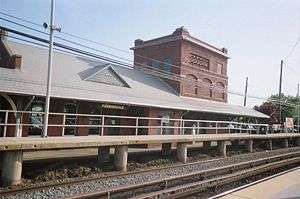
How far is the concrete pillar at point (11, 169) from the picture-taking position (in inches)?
435

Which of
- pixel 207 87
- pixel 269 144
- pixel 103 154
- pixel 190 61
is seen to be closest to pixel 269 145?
pixel 269 144

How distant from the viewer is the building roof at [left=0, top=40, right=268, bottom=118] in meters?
19.1

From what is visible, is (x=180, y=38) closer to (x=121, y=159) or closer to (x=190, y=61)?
(x=190, y=61)

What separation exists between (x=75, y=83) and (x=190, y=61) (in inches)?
663

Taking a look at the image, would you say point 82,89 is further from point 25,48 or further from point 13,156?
point 13,156

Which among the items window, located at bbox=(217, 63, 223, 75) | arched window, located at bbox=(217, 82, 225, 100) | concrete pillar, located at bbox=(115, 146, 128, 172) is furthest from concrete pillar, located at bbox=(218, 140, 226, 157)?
window, located at bbox=(217, 63, 223, 75)

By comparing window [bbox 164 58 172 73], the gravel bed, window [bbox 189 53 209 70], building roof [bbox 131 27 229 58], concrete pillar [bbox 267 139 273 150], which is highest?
building roof [bbox 131 27 229 58]

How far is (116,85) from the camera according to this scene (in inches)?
1039

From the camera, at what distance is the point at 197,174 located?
45.2 feet

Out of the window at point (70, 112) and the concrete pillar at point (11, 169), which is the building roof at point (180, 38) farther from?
the concrete pillar at point (11, 169)

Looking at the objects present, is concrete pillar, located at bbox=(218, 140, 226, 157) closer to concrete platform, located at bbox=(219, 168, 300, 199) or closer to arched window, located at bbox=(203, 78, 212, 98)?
concrete platform, located at bbox=(219, 168, 300, 199)

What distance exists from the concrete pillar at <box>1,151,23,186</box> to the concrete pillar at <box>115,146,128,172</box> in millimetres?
4889

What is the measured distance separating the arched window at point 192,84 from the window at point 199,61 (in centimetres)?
159

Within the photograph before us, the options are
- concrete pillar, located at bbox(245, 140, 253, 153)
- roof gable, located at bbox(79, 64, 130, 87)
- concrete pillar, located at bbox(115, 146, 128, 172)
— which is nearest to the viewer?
concrete pillar, located at bbox(115, 146, 128, 172)
